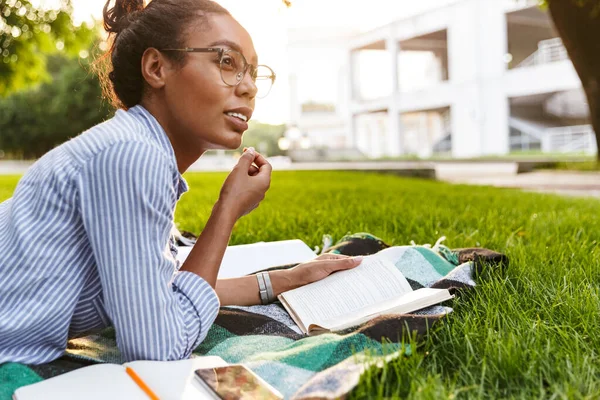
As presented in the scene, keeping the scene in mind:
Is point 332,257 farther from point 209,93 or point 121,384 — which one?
point 121,384

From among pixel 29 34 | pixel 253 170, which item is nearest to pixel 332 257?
pixel 253 170

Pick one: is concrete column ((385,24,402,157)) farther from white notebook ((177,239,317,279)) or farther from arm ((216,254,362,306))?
arm ((216,254,362,306))

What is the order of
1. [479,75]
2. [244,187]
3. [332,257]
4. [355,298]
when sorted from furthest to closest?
[479,75] < [332,257] < [355,298] < [244,187]

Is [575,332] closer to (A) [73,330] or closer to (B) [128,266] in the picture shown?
(B) [128,266]

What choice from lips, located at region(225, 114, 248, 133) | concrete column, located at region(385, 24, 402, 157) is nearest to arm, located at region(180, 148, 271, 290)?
lips, located at region(225, 114, 248, 133)

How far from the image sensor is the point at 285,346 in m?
1.68

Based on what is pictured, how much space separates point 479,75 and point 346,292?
25.3m

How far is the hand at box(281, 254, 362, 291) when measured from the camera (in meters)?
2.14

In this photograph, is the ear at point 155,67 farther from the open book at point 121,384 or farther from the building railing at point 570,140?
the building railing at point 570,140

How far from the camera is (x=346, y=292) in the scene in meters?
2.02

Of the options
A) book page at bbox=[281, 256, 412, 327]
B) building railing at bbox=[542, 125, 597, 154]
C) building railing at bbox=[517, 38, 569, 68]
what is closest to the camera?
book page at bbox=[281, 256, 412, 327]

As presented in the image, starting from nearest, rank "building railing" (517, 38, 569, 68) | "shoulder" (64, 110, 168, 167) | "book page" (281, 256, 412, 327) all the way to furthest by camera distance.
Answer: "shoulder" (64, 110, 168, 167), "book page" (281, 256, 412, 327), "building railing" (517, 38, 569, 68)

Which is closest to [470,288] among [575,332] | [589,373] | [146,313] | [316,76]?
[575,332]

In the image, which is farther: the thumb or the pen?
the thumb
